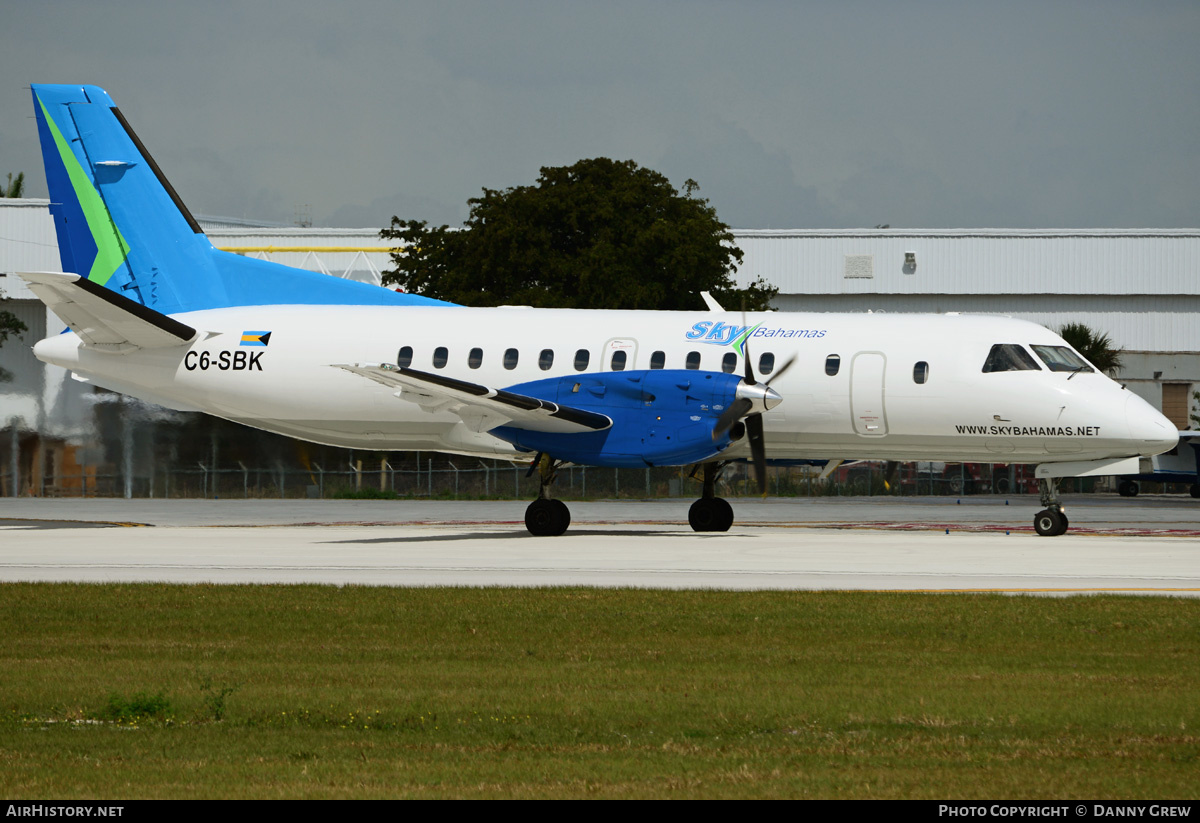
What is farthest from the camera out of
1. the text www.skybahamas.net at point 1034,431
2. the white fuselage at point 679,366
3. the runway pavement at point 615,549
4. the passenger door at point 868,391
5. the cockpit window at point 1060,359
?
the passenger door at point 868,391

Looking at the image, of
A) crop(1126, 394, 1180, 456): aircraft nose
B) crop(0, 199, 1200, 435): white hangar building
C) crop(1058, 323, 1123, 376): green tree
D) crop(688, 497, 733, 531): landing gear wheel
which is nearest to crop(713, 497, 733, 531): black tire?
crop(688, 497, 733, 531): landing gear wheel

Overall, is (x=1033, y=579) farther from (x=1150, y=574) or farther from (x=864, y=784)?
(x=864, y=784)

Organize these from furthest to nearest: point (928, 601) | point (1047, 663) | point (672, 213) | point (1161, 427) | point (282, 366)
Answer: point (672, 213) < point (282, 366) < point (1161, 427) < point (928, 601) < point (1047, 663)

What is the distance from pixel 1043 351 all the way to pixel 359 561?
12.5 metres

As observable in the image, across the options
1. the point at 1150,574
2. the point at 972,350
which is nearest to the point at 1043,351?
the point at 972,350

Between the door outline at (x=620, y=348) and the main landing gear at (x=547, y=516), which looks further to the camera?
the main landing gear at (x=547, y=516)

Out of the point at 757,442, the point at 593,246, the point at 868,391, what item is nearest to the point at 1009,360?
the point at 868,391

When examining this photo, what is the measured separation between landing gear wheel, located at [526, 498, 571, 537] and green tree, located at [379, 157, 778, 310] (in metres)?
22.0

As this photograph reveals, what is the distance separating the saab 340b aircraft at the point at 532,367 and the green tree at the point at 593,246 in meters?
19.6

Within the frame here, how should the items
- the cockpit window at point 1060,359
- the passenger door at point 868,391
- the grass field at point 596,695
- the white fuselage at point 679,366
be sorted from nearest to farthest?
the grass field at point 596,695, the white fuselage at point 679,366, the cockpit window at point 1060,359, the passenger door at point 868,391

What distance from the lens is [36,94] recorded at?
2711 centimetres

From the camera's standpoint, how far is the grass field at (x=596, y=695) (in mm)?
7070

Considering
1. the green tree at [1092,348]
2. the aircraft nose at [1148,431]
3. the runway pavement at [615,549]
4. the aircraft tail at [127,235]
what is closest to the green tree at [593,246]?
the runway pavement at [615,549]

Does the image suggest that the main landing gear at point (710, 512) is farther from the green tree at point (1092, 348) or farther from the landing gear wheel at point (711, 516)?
the green tree at point (1092, 348)
